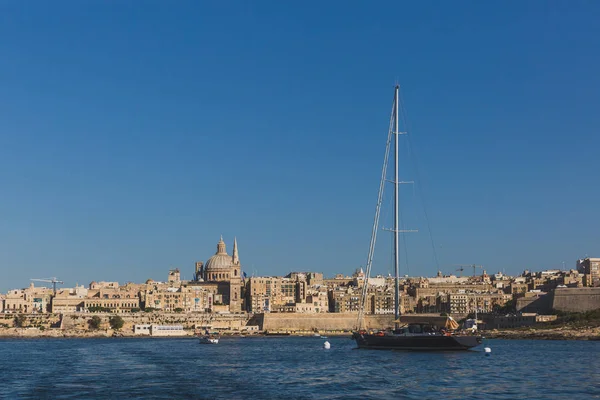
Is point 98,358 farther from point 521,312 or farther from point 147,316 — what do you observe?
point 521,312

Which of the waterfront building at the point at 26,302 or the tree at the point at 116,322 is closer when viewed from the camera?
the tree at the point at 116,322

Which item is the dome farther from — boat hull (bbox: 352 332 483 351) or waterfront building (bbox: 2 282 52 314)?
boat hull (bbox: 352 332 483 351)

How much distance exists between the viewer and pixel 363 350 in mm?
50250

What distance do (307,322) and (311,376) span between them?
2931 inches

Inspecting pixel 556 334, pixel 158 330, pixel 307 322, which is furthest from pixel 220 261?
pixel 556 334

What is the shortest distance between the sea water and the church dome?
99.8m

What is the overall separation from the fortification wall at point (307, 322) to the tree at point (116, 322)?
55.1 feet

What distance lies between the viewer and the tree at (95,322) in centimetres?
10597

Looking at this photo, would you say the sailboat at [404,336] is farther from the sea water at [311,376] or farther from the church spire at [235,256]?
the church spire at [235,256]

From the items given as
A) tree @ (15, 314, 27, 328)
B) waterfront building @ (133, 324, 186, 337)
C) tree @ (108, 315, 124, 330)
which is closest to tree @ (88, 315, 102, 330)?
tree @ (108, 315, 124, 330)

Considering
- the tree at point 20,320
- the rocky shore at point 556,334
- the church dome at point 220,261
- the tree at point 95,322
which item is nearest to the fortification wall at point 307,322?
the tree at point 95,322

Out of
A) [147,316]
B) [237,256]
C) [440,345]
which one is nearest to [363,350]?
[440,345]

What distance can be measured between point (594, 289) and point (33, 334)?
61.9 metres

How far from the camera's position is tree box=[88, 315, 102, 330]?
106 meters
